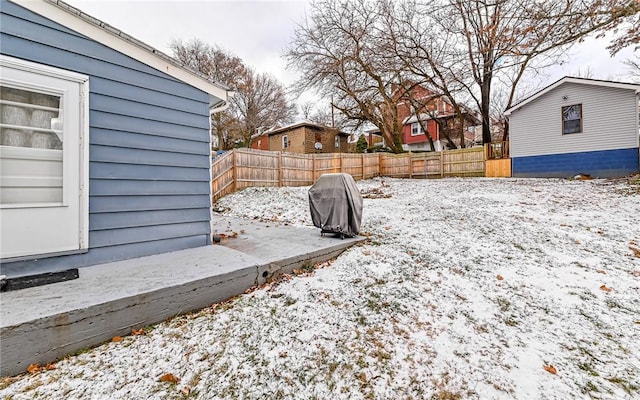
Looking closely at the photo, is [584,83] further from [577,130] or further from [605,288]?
[605,288]

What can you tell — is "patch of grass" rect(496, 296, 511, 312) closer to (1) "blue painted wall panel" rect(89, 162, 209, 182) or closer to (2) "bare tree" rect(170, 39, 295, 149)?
(1) "blue painted wall panel" rect(89, 162, 209, 182)

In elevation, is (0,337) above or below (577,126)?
below

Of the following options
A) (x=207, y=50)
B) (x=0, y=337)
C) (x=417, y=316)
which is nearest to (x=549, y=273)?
(x=417, y=316)

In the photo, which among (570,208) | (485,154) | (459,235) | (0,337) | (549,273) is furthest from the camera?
(485,154)

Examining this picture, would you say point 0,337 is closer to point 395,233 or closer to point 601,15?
point 395,233

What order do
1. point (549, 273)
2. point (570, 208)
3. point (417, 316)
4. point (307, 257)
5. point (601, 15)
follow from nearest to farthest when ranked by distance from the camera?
point (417, 316) < point (549, 273) < point (307, 257) < point (570, 208) < point (601, 15)

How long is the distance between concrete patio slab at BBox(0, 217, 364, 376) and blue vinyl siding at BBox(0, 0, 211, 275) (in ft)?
0.82

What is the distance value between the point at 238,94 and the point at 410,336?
22969mm

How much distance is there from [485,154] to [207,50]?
66.6 ft

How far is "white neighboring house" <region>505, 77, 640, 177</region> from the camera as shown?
410 inches

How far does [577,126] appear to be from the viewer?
1143 centimetres

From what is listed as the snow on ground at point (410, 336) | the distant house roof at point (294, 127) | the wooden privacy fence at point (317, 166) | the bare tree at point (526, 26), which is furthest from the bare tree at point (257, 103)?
the snow on ground at point (410, 336)

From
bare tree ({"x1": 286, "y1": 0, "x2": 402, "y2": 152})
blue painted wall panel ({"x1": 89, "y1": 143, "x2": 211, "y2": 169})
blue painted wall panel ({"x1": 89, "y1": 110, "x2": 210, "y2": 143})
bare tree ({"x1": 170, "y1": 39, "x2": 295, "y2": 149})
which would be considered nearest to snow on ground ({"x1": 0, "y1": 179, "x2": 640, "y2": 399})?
blue painted wall panel ({"x1": 89, "y1": 143, "x2": 211, "y2": 169})

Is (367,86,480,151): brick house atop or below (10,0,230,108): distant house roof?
atop
